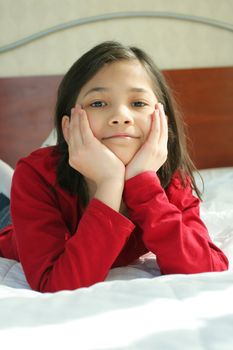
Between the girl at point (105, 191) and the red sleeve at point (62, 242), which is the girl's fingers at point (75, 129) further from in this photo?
the red sleeve at point (62, 242)

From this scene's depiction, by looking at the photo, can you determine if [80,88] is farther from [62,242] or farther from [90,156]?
[62,242]

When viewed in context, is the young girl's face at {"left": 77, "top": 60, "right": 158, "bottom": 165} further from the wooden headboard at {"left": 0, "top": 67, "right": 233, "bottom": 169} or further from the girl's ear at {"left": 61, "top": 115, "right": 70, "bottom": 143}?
the wooden headboard at {"left": 0, "top": 67, "right": 233, "bottom": 169}

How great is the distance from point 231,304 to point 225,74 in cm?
167

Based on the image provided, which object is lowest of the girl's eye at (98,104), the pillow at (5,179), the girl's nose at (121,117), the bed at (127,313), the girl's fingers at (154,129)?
the pillow at (5,179)

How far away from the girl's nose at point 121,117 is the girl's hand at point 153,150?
A: 0.23ft

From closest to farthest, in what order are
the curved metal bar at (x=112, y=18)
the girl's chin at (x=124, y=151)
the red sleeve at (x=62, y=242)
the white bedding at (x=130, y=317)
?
the white bedding at (x=130, y=317)
the red sleeve at (x=62, y=242)
the girl's chin at (x=124, y=151)
the curved metal bar at (x=112, y=18)

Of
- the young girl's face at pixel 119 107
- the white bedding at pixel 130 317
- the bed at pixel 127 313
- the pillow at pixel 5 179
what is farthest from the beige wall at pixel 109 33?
the white bedding at pixel 130 317

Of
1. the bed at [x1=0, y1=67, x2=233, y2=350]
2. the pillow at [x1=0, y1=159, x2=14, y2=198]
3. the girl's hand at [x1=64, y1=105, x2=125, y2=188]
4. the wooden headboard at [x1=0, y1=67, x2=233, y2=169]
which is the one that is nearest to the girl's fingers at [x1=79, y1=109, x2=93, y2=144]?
the girl's hand at [x1=64, y1=105, x2=125, y2=188]

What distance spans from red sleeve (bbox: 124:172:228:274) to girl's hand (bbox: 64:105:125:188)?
0.13 feet

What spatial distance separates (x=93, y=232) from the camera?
0.74 metres

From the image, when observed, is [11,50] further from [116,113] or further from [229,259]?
[229,259]

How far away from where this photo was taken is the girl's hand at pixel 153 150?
0.84 meters

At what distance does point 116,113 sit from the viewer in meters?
0.81

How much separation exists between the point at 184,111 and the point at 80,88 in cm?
119
